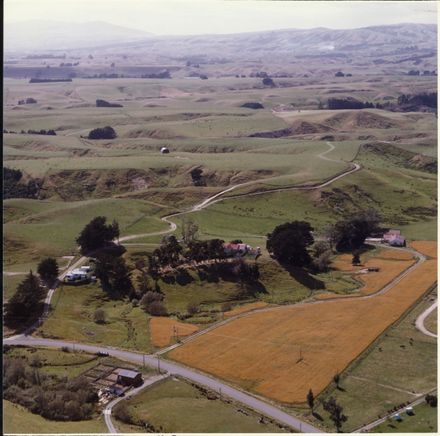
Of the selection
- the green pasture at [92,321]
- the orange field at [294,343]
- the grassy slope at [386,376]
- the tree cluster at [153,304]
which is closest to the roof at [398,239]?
the orange field at [294,343]

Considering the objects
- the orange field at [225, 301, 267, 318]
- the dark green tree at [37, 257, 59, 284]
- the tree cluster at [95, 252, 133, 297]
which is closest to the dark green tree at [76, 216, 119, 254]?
the tree cluster at [95, 252, 133, 297]

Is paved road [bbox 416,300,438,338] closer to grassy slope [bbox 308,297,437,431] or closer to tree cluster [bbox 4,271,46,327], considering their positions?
grassy slope [bbox 308,297,437,431]

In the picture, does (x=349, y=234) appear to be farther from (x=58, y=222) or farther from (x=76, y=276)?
(x=58, y=222)

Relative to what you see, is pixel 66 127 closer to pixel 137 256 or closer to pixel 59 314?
pixel 137 256

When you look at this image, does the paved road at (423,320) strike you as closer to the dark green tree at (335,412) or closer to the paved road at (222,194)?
the dark green tree at (335,412)

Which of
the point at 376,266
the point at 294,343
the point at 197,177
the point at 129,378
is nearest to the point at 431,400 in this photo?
the point at 294,343

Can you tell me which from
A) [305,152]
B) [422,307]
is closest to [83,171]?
[305,152]
